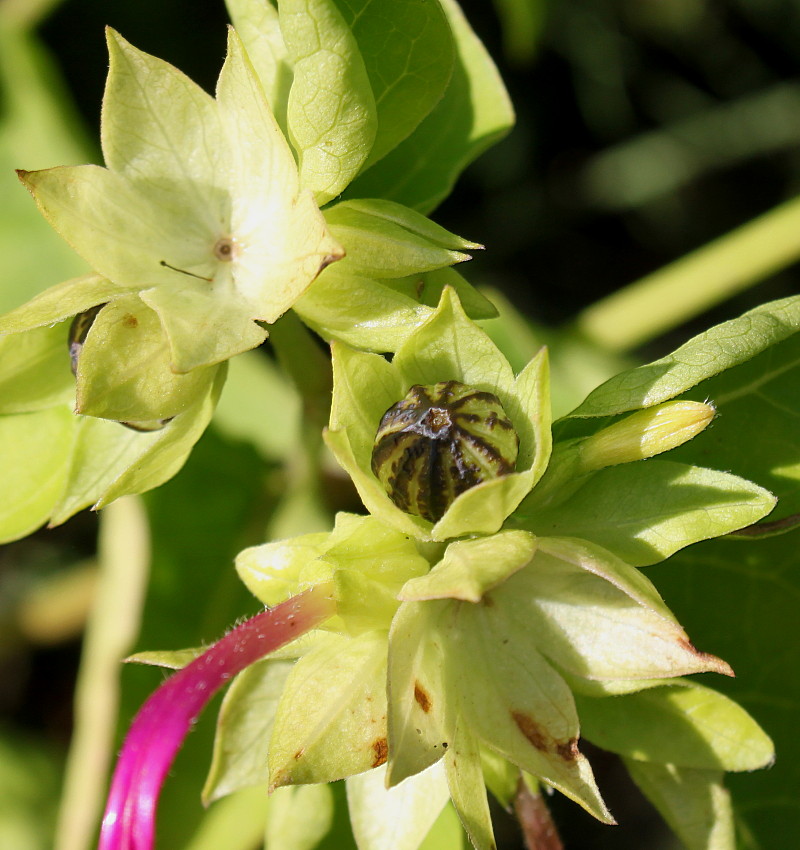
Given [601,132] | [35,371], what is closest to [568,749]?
[35,371]

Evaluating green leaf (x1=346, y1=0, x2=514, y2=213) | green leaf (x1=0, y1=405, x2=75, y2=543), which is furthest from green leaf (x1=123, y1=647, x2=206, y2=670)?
green leaf (x1=346, y1=0, x2=514, y2=213)

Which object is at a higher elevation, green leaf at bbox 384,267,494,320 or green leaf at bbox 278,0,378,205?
green leaf at bbox 278,0,378,205

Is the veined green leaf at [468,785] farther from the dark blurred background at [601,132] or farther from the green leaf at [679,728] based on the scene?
the dark blurred background at [601,132]

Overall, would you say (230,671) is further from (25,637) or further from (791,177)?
(791,177)

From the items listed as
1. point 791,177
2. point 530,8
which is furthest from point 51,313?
point 791,177

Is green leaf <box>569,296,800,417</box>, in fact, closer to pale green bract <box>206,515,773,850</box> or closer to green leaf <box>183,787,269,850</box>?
pale green bract <box>206,515,773,850</box>

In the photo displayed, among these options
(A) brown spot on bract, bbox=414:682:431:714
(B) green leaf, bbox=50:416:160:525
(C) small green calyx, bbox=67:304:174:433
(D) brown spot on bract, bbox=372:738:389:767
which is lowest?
(D) brown spot on bract, bbox=372:738:389:767

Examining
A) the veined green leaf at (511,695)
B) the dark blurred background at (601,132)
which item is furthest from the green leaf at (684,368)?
the dark blurred background at (601,132)
